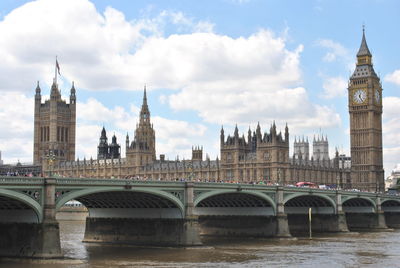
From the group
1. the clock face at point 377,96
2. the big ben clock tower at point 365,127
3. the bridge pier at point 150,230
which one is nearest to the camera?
the bridge pier at point 150,230

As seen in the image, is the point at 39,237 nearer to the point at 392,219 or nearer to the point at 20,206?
the point at 20,206

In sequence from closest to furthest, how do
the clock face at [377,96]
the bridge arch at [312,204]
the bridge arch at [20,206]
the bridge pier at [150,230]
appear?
the bridge arch at [20,206] < the bridge pier at [150,230] < the bridge arch at [312,204] < the clock face at [377,96]

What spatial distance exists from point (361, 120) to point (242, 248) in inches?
4214

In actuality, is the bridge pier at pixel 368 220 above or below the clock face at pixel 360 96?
below

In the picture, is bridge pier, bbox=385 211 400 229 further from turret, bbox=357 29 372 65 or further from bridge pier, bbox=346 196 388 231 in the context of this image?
turret, bbox=357 29 372 65

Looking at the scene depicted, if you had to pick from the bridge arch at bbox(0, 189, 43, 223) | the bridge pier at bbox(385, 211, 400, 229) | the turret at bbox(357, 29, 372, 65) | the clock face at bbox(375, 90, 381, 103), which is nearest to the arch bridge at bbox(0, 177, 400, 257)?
the bridge arch at bbox(0, 189, 43, 223)

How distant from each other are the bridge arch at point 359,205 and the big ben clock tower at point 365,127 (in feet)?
178

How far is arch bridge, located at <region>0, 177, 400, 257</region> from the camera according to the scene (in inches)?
2132

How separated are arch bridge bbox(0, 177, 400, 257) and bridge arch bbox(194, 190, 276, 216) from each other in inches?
4.4

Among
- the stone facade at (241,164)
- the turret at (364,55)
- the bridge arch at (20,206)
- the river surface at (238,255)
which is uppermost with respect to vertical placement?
the turret at (364,55)

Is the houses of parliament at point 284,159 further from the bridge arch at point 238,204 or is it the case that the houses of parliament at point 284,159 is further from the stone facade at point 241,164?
the bridge arch at point 238,204

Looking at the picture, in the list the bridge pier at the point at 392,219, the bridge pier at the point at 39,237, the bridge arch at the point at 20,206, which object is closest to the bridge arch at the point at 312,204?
the bridge pier at the point at 392,219

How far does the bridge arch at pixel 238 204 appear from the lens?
80781 mm

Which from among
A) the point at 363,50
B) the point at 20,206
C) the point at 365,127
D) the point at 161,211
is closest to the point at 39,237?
the point at 20,206
